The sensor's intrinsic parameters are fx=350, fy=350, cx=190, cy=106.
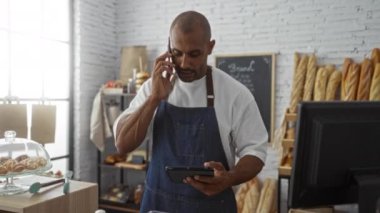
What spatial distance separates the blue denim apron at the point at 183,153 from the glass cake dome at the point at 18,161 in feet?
1.80

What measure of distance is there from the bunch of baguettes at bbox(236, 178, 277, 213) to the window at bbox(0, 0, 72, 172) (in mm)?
1980

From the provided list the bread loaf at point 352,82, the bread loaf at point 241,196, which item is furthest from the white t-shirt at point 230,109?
the bread loaf at point 241,196

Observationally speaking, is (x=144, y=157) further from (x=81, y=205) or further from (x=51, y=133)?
(x=81, y=205)

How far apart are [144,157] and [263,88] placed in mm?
1486

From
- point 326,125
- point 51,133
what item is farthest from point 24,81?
point 326,125

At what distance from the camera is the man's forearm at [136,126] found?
59.2 inches

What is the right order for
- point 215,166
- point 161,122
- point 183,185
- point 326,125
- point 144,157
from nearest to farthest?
point 326,125 → point 215,166 → point 183,185 → point 161,122 → point 144,157

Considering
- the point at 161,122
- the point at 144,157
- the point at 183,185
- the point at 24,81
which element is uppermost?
the point at 24,81

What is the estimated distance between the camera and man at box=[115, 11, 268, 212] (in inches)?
58.1

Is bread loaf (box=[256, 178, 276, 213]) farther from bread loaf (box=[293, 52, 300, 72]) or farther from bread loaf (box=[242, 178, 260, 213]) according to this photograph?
bread loaf (box=[293, 52, 300, 72])

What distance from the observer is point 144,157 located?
386 centimetres

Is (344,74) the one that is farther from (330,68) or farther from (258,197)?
(258,197)

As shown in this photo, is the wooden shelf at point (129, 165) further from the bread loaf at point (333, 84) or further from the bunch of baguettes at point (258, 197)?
the bread loaf at point (333, 84)

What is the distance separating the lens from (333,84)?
10.3 feet
